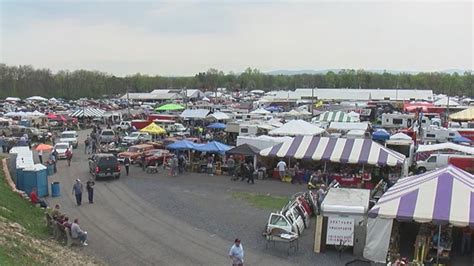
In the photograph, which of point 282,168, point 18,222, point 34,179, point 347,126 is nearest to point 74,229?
point 18,222

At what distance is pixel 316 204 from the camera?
54.2 ft

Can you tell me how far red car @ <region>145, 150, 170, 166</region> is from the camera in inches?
1009

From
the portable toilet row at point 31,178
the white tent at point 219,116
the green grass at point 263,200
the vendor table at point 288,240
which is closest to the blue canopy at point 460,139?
the green grass at point 263,200

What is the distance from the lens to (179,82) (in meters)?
161

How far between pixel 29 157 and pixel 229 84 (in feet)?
433

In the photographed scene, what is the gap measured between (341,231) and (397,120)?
3053 centimetres

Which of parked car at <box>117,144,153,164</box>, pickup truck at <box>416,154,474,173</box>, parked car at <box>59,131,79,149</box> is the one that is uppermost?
pickup truck at <box>416,154,474,173</box>

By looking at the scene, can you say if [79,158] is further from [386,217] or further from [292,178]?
[386,217]

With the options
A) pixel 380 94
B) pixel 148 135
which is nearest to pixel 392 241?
pixel 148 135

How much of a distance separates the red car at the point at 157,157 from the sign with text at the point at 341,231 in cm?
1464

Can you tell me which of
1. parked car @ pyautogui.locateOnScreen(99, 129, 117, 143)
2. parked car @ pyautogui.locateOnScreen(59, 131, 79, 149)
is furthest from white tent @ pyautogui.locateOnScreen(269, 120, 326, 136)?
parked car @ pyautogui.locateOnScreen(59, 131, 79, 149)

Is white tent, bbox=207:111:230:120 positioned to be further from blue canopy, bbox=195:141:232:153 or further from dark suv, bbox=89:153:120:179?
dark suv, bbox=89:153:120:179

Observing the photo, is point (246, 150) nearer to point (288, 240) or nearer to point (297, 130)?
point (297, 130)

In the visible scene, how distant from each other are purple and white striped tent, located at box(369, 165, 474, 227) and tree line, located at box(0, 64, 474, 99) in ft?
232
